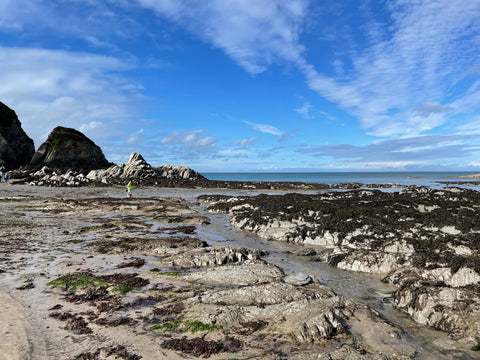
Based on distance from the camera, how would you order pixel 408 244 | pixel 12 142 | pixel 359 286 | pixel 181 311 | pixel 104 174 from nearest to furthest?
pixel 181 311 → pixel 359 286 → pixel 408 244 → pixel 104 174 → pixel 12 142

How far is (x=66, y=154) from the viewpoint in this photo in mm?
78875

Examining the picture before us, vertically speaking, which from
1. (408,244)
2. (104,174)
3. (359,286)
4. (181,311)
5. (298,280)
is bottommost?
A: (359,286)

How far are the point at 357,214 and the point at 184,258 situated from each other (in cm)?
1249

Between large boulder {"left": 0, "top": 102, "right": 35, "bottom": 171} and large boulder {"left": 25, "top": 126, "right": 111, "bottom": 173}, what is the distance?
7.59 m

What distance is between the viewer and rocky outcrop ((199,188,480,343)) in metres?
8.09

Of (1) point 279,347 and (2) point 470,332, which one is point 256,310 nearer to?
(1) point 279,347

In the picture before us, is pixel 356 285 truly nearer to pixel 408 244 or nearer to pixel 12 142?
pixel 408 244

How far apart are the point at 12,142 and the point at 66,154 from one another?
61.2ft

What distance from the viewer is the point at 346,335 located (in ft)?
23.0

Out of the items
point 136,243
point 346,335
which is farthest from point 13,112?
point 346,335

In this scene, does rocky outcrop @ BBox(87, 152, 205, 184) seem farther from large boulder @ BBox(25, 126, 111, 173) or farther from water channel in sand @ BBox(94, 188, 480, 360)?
water channel in sand @ BBox(94, 188, 480, 360)

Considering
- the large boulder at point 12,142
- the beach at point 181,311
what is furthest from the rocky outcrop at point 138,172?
the beach at point 181,311

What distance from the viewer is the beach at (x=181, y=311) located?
21.2 feet

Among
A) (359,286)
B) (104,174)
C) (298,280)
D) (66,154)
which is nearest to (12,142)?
(66,154)
